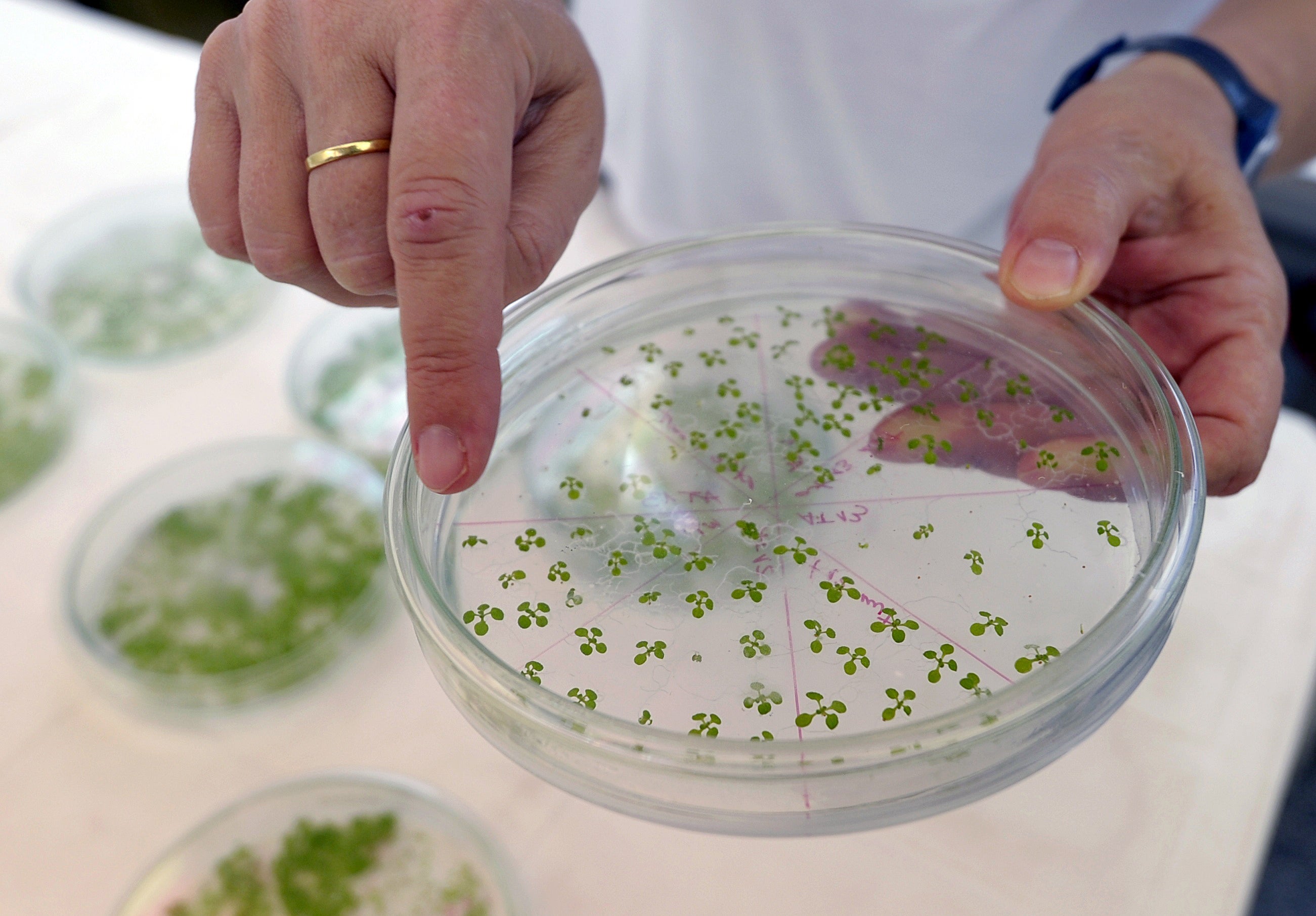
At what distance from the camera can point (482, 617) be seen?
813 mm

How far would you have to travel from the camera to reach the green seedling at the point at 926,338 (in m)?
1.04

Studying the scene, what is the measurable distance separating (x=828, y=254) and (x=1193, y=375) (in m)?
0.41

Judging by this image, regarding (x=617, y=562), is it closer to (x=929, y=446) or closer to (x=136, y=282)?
(x=929, y=446)

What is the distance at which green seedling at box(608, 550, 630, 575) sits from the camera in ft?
2.78

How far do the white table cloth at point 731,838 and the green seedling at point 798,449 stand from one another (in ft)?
1.44

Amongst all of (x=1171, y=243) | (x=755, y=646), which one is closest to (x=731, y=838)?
(x=755, y=646)

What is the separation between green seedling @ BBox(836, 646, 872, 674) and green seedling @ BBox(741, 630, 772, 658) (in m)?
0.06

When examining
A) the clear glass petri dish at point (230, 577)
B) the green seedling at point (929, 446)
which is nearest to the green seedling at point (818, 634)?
the green seedling at point (929, 446)

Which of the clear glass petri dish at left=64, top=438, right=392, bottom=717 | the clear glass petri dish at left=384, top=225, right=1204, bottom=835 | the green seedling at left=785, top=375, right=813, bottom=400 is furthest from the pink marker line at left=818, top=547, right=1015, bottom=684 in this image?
the clear glass petri dish at left=64, top=438, right=392, bottom=717

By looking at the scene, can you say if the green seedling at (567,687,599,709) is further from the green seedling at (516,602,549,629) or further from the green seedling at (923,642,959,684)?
the green seedling at (923,642,959,684)

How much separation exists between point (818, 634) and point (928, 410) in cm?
29

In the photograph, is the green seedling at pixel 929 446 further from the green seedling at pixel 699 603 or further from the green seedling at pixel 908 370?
the green seedling at pixel 699 603

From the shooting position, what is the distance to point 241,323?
65.2 inches

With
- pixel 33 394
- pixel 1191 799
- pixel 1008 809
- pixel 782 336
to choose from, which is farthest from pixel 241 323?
pixel 1191 799
